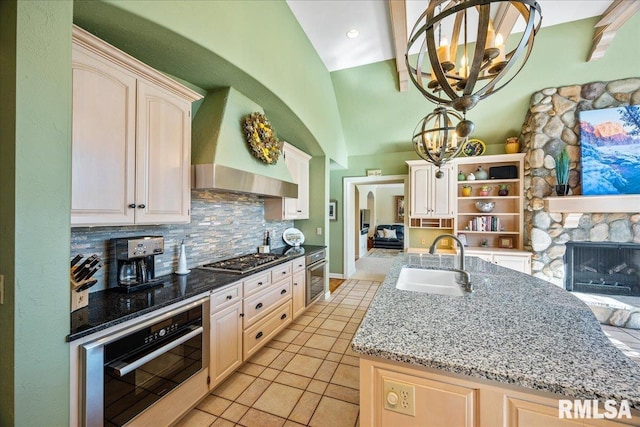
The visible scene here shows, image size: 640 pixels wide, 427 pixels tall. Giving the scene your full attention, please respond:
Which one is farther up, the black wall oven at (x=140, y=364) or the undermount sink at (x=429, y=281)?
the undermount sink at (x=429, y=281)

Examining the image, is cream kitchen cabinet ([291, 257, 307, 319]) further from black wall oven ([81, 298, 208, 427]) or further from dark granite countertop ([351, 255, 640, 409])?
dark granite countertop ([351, 255, 640, 409])

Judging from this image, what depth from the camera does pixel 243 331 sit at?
2.30 meters

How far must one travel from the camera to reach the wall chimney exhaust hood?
7.20 feet

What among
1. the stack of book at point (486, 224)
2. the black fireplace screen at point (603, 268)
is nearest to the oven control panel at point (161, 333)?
the stack of book at point (486, 224)

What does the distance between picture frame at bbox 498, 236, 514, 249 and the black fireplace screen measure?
2.43 feet

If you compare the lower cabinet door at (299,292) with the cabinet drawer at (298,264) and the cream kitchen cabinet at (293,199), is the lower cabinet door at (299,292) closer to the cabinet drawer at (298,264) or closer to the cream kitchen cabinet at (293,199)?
the cabinet drawer at (298,264)

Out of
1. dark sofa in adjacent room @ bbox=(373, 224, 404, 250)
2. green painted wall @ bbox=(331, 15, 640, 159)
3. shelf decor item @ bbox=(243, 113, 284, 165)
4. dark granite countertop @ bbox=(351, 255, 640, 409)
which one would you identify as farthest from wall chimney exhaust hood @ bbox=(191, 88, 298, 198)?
dark sofa in adjacent room @ bbox=(373, 224, 404, 250)

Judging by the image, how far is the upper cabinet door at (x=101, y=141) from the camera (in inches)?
55.7

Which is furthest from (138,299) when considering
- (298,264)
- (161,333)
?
(298,264)

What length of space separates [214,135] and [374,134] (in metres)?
3.53

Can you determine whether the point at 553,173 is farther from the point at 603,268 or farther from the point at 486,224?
the point at 603,268

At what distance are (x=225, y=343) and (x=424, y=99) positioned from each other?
180 inches

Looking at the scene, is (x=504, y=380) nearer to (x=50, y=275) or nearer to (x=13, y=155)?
(x=50, y=275)

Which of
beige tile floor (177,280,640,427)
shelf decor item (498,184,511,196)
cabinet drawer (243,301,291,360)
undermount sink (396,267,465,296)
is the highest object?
shelf decor item (498,184,511,196)
